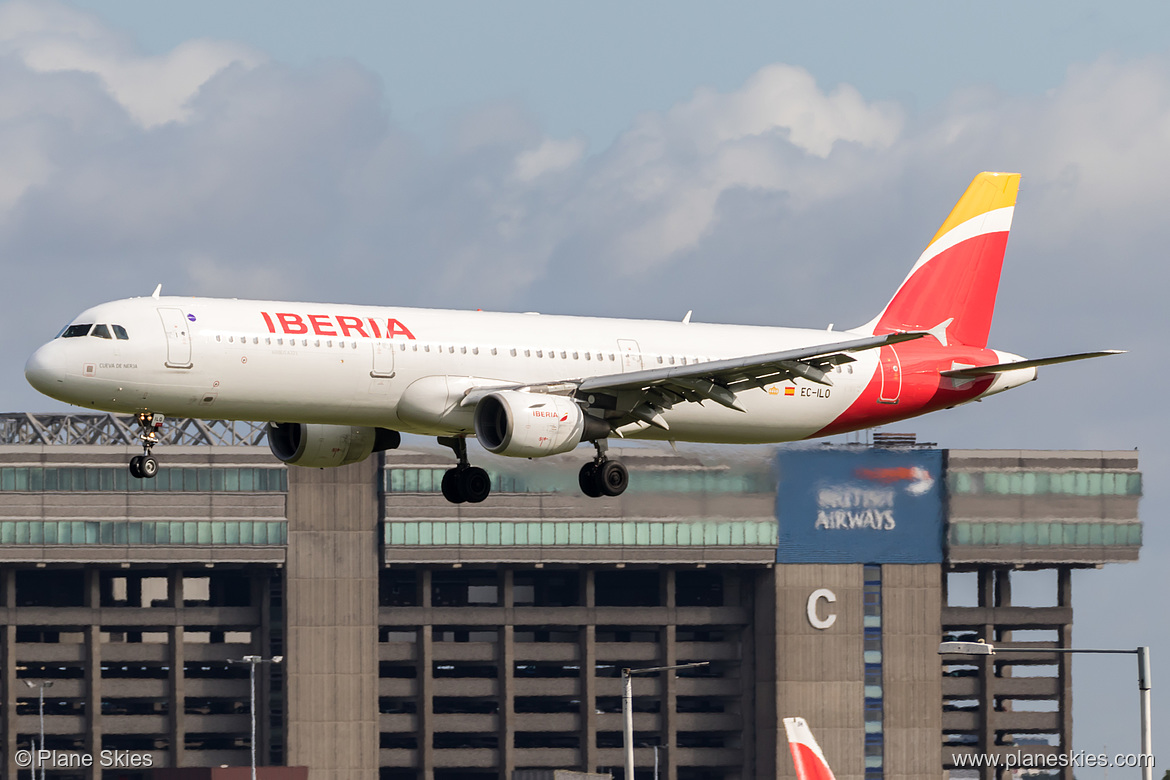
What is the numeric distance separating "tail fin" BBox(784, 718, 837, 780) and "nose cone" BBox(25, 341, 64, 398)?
31419mm

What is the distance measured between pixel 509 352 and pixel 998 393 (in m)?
19.2

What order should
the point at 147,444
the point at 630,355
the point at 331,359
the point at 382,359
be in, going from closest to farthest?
the point at 147,444
the point at 331,359
the point at 382,359
the point at 630,355

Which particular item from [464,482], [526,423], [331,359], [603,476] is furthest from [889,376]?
[331,359]

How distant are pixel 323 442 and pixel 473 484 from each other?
5322mm

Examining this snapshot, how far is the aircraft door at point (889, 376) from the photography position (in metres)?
69.8

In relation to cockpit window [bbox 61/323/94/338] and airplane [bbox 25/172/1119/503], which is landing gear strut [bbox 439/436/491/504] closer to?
airplane [bbox 25/172/1119/503]

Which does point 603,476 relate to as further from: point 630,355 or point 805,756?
Result: point 805,756

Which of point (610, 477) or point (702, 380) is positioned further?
point (610, 477)

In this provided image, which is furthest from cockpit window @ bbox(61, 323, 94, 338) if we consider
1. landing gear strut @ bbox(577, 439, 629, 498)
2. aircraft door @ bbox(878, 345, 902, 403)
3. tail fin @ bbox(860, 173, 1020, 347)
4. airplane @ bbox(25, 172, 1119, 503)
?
tail fin @ bbox(860, 173, 1020, 347)

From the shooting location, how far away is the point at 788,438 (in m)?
71.2

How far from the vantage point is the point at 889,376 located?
229ft

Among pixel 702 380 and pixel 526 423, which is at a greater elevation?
pixel 702 380

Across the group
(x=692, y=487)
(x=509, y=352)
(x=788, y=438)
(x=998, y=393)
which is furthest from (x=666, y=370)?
(x=692, y=487)

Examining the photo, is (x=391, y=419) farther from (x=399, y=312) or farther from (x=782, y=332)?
(x=782, y=332)
